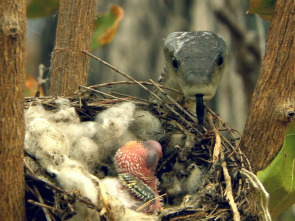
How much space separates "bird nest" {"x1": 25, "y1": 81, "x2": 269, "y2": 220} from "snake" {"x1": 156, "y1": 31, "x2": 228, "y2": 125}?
10 centimetres

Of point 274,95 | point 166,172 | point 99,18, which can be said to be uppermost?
point 99,18

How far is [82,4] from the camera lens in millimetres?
1758

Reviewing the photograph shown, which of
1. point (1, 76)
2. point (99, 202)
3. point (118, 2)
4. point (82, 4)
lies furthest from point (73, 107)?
point (118, 2)

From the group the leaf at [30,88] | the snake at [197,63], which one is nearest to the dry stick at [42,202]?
the snake at [197,63]

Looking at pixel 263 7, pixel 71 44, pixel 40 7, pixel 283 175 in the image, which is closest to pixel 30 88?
pixel 40 7

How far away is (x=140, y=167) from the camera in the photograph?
1.47 m

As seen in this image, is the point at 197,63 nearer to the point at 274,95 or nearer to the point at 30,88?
the point at 274,95

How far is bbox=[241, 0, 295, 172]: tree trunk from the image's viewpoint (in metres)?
1.48

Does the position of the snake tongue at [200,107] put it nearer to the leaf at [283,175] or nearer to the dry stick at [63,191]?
the leaf at [283,175]

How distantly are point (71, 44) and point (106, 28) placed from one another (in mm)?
682

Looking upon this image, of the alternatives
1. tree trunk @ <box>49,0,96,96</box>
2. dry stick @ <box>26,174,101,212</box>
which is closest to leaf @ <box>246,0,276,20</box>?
tree trunk @ <box>49,0,96,96</box>

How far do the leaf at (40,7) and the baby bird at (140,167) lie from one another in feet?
3.31

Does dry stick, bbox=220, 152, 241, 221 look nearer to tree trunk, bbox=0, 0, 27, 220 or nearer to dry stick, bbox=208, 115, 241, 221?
dry stick, bbox=208, 115, 241, 221

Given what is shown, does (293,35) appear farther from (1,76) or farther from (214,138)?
(1,76)
